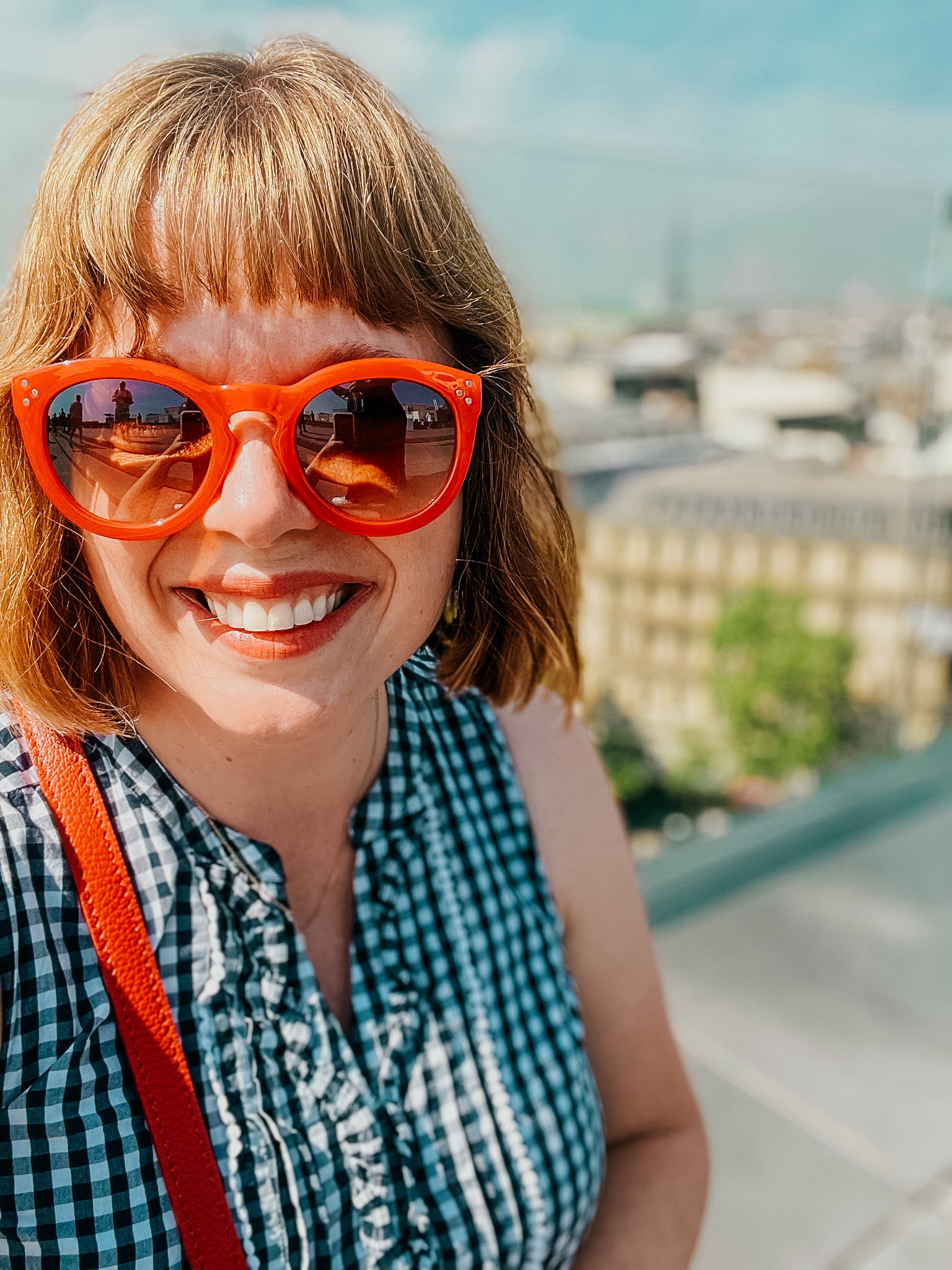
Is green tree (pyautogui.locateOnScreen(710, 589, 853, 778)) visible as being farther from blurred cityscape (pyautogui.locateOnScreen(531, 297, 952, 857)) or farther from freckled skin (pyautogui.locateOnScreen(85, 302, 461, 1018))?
freckled skin (pyautogui.locateOnScreen(85, 302, 461, 1018))

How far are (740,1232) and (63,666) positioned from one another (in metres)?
1.94

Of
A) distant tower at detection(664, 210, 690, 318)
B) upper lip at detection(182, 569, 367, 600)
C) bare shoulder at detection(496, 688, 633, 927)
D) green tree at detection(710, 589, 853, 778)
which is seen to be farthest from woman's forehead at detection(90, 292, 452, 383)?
green tree at detection(710, 589, 853, 778)

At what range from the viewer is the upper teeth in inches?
36.4

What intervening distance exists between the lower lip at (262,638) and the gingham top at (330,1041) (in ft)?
0.62

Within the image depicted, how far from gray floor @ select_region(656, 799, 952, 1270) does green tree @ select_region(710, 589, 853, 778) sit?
104 feet

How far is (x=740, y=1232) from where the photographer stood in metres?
2.19

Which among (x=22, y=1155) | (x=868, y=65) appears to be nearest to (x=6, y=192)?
(x=22, y=1155)

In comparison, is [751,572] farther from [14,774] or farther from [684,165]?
[14,774]

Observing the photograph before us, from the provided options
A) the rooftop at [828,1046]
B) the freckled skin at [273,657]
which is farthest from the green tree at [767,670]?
the freckled skin at [273,657]

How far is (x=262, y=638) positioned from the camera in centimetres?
93

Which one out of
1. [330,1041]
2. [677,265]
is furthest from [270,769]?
[677,265]

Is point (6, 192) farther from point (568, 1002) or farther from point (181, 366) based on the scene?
point (568, 1002)

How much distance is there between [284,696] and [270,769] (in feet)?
0.56

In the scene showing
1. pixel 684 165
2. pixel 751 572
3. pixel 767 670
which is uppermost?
pixel 684 165
